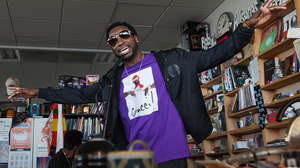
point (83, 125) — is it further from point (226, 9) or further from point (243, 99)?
point (226, 9)

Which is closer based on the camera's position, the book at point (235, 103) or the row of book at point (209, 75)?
the book at point (235, 103)

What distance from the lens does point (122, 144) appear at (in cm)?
157

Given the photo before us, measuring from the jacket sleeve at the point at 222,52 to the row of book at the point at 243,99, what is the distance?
1.82m

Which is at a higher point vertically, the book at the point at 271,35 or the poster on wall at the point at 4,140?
the book at the point at 271,35

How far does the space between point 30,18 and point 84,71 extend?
9.06 ft

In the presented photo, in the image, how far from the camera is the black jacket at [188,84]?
1385mm

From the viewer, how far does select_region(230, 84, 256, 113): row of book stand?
3.14m

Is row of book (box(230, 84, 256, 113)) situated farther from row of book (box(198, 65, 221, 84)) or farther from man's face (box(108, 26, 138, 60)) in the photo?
man's face (box(108, 26, 138, 60))

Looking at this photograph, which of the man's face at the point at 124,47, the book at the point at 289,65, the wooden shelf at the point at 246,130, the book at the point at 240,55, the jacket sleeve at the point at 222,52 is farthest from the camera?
the book at the point at 240,55

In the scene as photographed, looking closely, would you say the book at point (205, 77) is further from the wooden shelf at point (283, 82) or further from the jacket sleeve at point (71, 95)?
the jacket sleeve at point (71, 95)

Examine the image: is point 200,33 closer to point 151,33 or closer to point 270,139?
point 151,33

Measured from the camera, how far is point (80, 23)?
14.5 feet

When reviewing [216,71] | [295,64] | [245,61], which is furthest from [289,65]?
[216,71]

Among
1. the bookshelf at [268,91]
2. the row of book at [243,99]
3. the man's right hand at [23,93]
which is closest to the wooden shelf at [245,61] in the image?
the bookshelf at [268,91]
